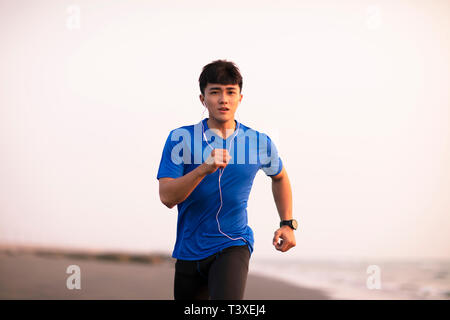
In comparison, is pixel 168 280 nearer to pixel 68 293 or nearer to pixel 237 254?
pixel 68 293

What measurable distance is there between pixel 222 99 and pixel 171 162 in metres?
0.60

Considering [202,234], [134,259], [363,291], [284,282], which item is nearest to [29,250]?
[134,259]

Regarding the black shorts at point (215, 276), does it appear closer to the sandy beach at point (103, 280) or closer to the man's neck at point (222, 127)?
the man's neck at point (222, 127)

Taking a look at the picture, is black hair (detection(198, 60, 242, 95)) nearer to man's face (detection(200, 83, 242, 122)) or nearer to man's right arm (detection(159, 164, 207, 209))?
man's face (detection(200, 83, 242, 122))

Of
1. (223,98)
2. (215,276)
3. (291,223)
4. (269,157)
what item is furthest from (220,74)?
(215,276)

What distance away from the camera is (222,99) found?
11.8ft

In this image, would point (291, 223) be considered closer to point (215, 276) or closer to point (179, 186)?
point (215, 276)

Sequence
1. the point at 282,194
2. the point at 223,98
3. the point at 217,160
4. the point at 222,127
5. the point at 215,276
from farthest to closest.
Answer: the point at 282,194 < the point at 222,127 < the point at 223,98 < the point at 215,276 < the point at 217,160

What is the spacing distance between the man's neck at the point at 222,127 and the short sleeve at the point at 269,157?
0.28 meters

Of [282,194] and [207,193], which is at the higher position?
[282,194]

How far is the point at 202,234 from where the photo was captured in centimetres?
354

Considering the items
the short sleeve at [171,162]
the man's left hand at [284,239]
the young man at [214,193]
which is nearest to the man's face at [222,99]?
the young man at [214,193]

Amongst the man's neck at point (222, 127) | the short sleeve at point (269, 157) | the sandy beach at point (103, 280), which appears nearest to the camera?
the man's neck at point (222, 127)

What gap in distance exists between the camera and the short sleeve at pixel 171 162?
342 cm
